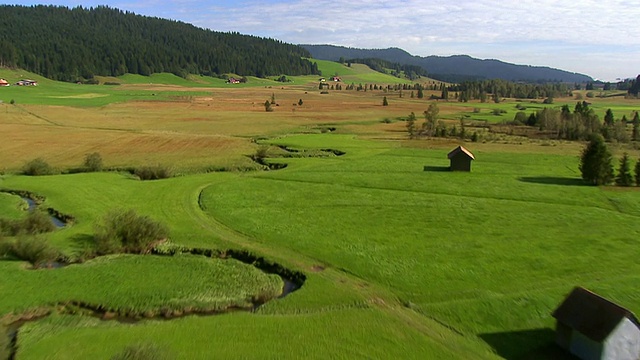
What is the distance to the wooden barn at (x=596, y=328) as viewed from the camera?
17859 millimetres

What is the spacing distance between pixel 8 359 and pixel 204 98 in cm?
13142

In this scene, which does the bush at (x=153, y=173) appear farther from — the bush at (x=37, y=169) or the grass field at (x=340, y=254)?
the bush at (x=37, y=169)

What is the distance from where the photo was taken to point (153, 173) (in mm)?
49281

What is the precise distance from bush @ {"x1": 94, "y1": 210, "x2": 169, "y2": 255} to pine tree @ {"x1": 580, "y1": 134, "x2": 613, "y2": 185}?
3968 cm

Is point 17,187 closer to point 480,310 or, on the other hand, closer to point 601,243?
point 480,310

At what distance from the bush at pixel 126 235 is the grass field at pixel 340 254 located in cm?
118

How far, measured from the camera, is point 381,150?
68.2m

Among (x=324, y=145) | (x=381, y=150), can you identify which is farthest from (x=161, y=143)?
(x=381, y=150)

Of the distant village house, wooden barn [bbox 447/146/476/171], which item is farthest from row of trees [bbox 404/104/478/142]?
the distant village house

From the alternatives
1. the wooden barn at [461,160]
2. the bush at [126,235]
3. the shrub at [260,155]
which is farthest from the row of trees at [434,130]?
the bush at [126,235]

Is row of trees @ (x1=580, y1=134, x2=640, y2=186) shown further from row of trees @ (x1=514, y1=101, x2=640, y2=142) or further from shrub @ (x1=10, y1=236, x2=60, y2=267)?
shrub @ (x1=10, y1=236, x2=60, y2=267)

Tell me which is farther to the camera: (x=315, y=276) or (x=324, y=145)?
(x=324, y=145)

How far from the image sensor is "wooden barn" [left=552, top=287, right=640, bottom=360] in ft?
58.6

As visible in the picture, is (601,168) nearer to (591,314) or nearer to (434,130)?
(591,314)
